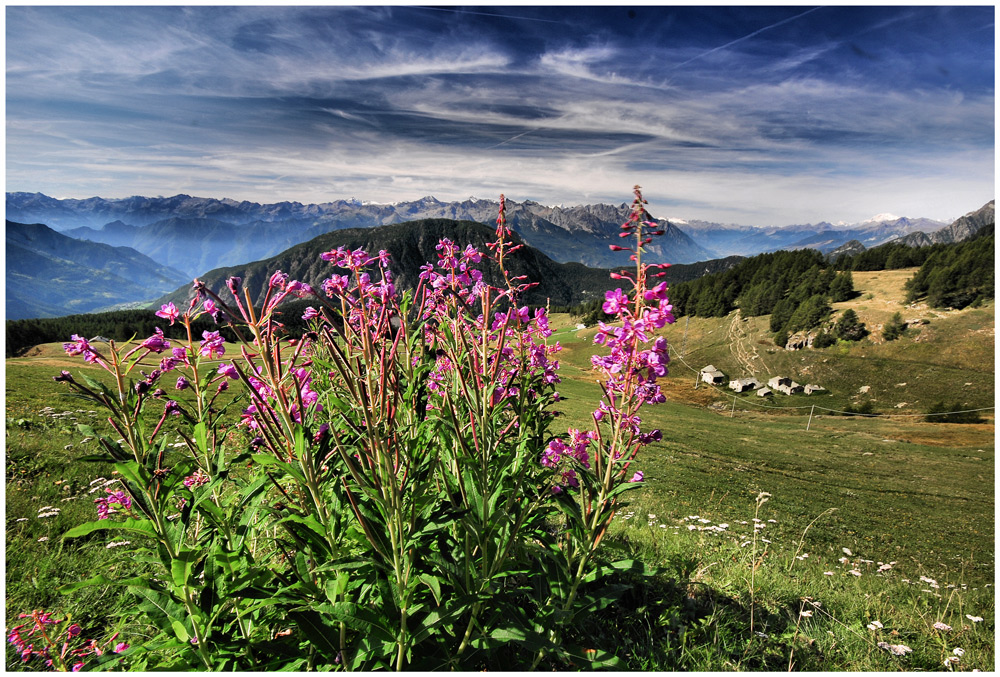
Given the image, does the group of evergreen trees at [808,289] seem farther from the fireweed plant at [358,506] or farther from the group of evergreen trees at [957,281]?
the fireweed plant at [358,506]

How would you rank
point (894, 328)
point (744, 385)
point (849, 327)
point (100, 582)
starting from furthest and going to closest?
point (849, 327) → point (894, 328) → point (744, 385) → point (100, 582)

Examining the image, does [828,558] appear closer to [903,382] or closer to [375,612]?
[375,612]

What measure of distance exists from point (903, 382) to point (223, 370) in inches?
2702

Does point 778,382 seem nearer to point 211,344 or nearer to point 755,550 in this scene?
point 755,550

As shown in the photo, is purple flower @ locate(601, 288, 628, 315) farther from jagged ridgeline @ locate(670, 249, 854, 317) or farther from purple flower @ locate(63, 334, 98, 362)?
jagged ridgeline @ locate(670, 249, 854, 317)

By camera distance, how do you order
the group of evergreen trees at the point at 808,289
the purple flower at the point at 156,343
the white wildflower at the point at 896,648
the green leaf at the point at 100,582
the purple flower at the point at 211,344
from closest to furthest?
the green leaf at the point at 100,582 → the purple flower at the point at 156,343 → the purple flower at the point at 211,344 → the white wildflower at the point at 896,648 → the group of evergreen trees at the point at 808,289

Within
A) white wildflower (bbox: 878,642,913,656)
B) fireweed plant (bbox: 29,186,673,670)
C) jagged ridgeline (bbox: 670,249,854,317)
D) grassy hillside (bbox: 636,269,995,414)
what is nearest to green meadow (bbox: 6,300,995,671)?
white wildflower (bbox: 878,642,913,656)

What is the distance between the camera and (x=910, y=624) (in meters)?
4.79

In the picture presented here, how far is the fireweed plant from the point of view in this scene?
8.30 feet

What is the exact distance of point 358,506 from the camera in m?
2.74

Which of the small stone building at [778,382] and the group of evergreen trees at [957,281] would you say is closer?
the small stone building at [778,382]

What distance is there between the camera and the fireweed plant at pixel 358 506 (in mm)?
2529

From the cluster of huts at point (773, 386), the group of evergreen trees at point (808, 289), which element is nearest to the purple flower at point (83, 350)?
the group of evergreen trees at point (808, 289)

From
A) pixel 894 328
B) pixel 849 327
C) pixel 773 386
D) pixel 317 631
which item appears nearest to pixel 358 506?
pixel 317 631
